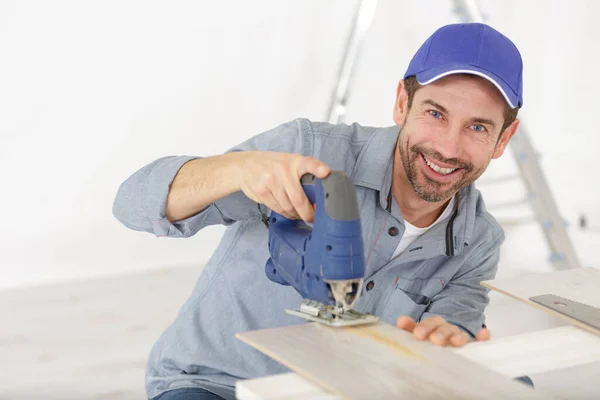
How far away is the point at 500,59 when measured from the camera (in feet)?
6.27

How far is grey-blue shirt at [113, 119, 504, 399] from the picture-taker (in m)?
1.97

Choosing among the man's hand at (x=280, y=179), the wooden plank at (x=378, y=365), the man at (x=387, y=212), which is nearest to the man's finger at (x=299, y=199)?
the man's hand at (x=280, y=179)

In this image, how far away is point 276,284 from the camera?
2.02 m

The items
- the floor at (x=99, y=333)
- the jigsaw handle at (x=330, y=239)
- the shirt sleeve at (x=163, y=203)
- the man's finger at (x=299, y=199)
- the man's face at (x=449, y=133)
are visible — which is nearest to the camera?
the jigsaw handle at (x=330, y=239)

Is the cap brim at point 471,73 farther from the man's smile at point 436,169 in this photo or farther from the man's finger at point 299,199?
the man's finger at point 299,199

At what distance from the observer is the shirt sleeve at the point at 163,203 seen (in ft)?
5.96

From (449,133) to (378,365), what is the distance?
32.7 inches

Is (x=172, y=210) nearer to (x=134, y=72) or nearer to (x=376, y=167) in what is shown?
(x=376, y=167)

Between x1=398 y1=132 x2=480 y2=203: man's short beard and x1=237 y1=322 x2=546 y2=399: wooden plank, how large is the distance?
561 millimetres

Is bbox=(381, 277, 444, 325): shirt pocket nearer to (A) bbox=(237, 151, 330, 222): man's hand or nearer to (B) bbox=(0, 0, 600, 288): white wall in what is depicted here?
(A) bbox=(237, 151, 330, 222): man's hand

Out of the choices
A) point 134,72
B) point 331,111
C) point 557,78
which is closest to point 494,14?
point 557,78

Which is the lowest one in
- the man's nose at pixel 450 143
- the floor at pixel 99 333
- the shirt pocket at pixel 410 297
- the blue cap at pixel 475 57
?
the floor at pixel 99 333

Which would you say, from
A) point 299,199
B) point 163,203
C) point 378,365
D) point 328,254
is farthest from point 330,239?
point 163,203

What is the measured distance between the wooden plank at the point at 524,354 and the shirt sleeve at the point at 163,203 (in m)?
0.62
